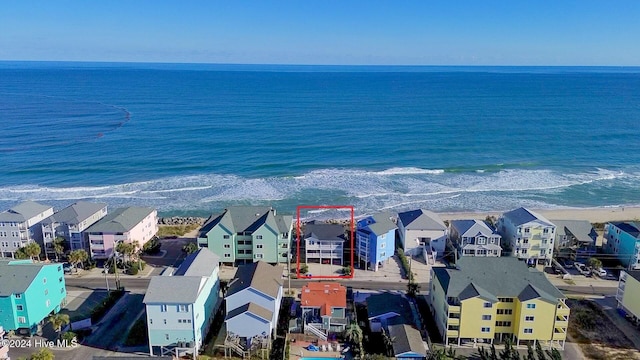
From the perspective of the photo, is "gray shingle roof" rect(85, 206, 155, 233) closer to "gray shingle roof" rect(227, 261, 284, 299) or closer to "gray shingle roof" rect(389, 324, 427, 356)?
"gray shingle roof" rect(227, 261, 284, 299)

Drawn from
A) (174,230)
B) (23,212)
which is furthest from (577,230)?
(23,212)

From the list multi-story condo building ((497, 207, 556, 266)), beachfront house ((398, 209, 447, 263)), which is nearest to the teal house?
beachfront house ((398, 209, 447, 263))

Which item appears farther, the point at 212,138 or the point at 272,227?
the point at 212,138

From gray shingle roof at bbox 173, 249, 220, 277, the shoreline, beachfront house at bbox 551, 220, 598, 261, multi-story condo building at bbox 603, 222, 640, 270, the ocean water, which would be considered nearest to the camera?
gray shingle roof at bbox 173, 249, 220, 277

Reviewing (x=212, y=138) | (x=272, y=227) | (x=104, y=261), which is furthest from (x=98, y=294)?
(x=212, y=138)

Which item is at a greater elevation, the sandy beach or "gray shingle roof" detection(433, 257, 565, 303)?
"gray shingle roof" detection(433, 257, 565, 303)

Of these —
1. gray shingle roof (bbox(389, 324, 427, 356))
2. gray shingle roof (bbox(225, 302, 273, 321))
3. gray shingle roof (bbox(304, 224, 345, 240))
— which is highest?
gray shingle roof (bbox(304, 224, 345, 240))

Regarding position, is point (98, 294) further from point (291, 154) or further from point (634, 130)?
point (634, 130)
